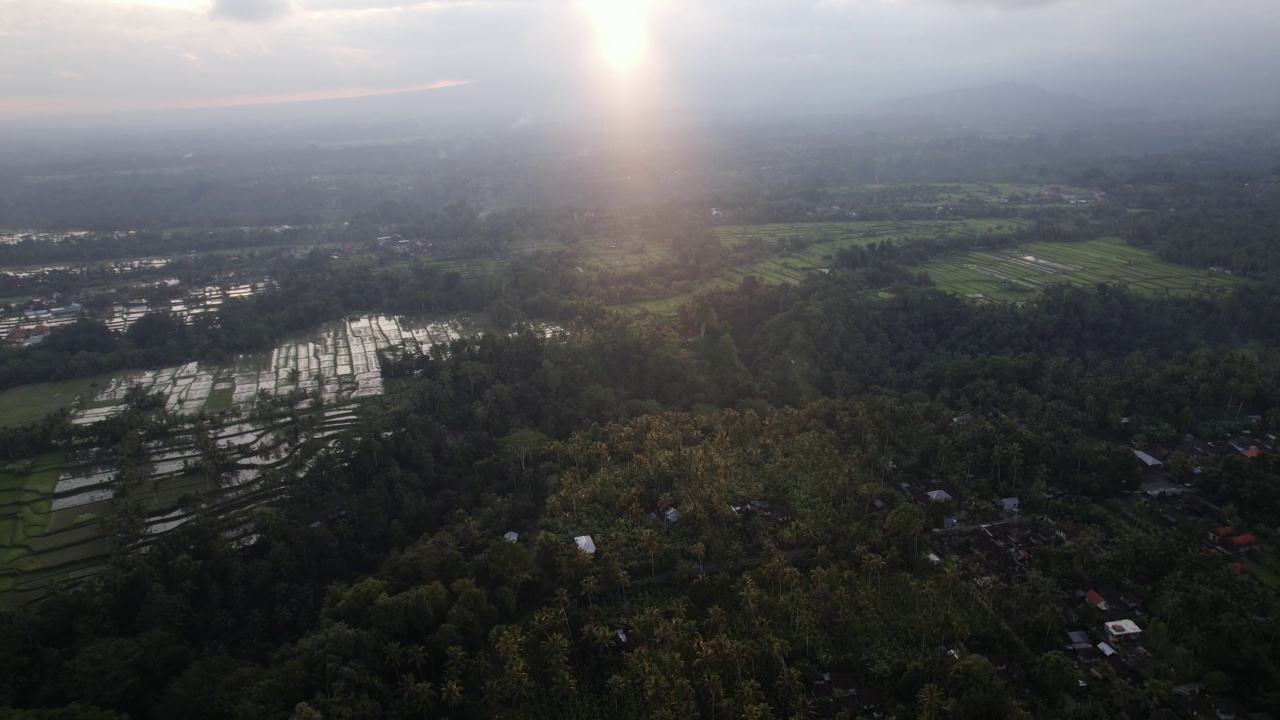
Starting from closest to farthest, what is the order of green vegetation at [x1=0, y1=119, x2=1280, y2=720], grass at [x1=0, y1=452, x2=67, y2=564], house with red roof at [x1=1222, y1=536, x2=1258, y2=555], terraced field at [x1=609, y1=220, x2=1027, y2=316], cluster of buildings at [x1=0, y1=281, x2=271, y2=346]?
green vegetation at [x1=0, y1=119, x2=1280, y2=720]
house with red roof at [x1=1222, y1=536, x2=1258, y2=555]
grass at [x1=0, y1=452, x2=67, y2=564]
cluster of buildings at [x1=0, y1=281, x2=271, y2=346]
terraced field at [x1=609, y1=220, x2=1027, y2=316]

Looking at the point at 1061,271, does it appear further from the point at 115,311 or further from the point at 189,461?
the point at 115,311

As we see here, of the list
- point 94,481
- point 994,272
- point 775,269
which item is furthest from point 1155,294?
point 94,481

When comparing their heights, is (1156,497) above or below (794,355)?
below

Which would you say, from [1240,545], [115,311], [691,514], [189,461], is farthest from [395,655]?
[115,311]

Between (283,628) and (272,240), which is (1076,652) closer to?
(283,628)

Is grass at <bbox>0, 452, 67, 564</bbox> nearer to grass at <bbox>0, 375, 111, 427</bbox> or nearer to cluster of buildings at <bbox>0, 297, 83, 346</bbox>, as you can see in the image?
grass at <bbox>0, 375, 111, 427</bbox>

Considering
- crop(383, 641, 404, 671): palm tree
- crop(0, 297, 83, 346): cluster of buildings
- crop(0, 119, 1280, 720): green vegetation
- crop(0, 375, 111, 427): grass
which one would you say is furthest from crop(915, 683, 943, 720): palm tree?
crop(0, 297, 83, 346): cluster of buildings
